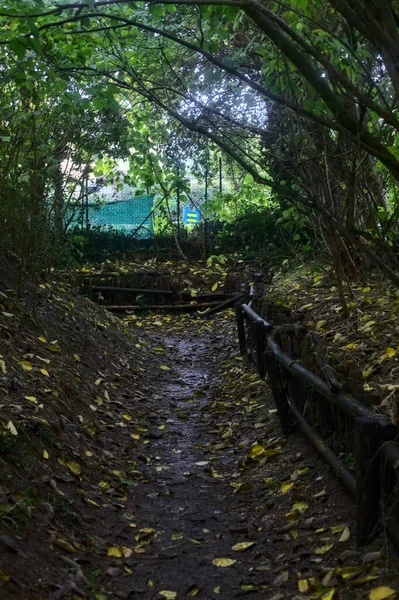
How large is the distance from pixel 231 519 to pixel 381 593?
1.61m

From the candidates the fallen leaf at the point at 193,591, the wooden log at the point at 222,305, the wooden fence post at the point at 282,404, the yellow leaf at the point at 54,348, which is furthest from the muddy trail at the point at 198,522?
the wooden log at the point at 222,305

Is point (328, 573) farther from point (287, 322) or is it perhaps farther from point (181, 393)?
point (181, 393)

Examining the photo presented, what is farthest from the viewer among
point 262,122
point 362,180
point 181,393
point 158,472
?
point 262,122

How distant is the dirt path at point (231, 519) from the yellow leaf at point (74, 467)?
372mm

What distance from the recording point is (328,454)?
4055 mm

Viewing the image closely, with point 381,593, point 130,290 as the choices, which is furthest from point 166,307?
point 381,593

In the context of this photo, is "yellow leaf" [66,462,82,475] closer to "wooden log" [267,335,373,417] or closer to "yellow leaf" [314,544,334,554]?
Answer: "wooden log" [267,335,373,417]

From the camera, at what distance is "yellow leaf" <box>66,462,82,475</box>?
445 cm

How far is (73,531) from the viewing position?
147 inches

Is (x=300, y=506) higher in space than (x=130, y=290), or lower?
lower

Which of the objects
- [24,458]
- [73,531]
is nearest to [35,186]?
[24,458]

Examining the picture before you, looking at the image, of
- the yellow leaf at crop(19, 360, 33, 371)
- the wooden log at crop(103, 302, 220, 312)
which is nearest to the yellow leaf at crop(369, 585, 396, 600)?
the yellow leaf at crop(19, 360, 33, 371)

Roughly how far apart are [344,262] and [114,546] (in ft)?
18.4

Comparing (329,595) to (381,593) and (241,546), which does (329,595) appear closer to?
(381,593)
